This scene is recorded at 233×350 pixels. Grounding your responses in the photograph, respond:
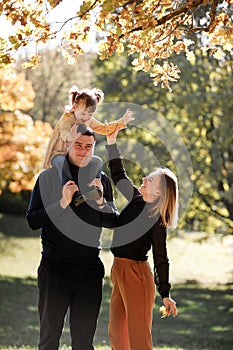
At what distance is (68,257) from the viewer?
443 cm

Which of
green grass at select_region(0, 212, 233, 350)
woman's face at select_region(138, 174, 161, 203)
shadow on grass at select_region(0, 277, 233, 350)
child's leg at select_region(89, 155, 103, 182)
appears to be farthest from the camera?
green grass at select_region(0, 212, 233, 350)

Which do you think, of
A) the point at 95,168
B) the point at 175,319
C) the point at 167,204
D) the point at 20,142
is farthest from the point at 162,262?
the point at 175,319

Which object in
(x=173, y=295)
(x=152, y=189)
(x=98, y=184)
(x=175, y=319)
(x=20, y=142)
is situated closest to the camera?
(x=98, y=184)

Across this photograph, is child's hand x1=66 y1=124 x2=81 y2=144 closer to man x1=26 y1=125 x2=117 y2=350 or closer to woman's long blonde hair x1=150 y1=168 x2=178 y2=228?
man x1=26 y1=125 x2=117 y2=350

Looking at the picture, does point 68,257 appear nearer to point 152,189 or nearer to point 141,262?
point 141,262

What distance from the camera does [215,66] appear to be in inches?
613

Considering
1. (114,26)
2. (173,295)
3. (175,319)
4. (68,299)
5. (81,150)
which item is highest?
(114,26)

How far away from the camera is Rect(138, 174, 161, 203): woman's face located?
4.70 metres

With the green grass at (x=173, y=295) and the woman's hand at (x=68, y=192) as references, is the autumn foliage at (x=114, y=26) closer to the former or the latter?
the woman's hand at (x=68, y=192)

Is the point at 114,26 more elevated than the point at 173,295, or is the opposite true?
the point at 114,26

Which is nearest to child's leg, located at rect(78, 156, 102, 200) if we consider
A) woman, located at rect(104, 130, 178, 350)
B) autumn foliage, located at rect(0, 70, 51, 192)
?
woman, located at rect(104, 130, 178, 350)

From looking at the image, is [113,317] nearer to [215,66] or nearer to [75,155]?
[75,155]

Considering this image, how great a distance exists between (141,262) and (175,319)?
10114 millimetres

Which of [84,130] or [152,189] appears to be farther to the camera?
[152,189]
